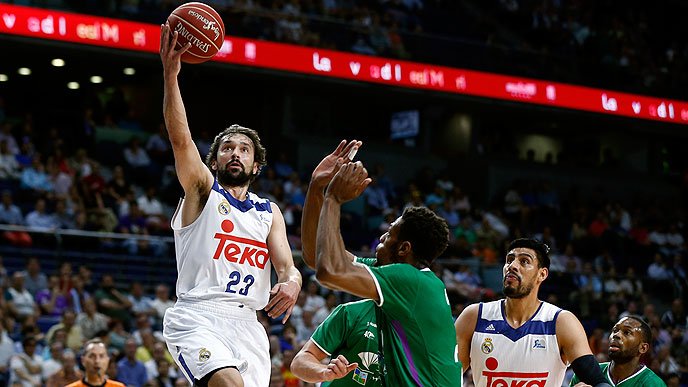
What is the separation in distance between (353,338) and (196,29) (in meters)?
2.01

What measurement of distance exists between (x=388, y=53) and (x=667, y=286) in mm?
6586

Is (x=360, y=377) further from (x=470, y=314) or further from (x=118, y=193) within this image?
(x=118, y=193)

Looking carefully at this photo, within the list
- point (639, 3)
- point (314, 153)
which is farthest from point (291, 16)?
point (639, 3)

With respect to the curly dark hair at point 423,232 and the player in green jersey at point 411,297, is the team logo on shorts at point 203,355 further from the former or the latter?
the curly dark hair at point 423,232

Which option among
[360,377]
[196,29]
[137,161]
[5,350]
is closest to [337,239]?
[360,377]

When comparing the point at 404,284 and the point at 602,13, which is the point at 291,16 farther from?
the point at 404,284

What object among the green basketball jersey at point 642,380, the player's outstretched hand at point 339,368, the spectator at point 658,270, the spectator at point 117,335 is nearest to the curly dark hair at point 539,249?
the green basketball jersey at point 642,380

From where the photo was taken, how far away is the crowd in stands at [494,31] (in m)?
18.8

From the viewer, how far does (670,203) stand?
25297 mm

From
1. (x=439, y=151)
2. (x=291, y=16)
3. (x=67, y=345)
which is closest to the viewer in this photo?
(x=67, y=345)

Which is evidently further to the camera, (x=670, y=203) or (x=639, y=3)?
(x=639, y=3)

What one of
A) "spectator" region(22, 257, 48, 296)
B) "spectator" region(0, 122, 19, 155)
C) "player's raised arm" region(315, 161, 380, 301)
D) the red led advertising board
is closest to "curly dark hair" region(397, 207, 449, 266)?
"player's raised arm" region(315, 161, 380, 301)

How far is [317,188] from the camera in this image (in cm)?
562

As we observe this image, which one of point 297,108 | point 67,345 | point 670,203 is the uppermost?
point 297,108
